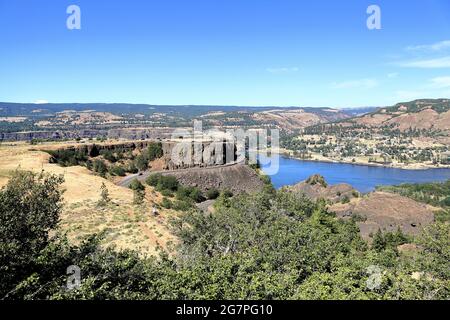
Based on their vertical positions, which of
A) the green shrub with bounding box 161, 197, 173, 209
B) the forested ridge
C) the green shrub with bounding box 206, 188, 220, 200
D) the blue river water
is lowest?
the blue river water

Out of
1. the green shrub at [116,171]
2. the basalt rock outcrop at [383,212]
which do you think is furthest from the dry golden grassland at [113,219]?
the basalt rock outcrop at [383,212]

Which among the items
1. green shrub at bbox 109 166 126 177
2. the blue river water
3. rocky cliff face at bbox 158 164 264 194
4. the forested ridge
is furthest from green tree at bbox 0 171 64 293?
the blue river water

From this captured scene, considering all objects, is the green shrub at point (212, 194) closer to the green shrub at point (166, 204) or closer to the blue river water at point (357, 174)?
the green shrub at point (166, 204)

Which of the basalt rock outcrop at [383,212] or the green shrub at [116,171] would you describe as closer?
the green shrub at [116,171]

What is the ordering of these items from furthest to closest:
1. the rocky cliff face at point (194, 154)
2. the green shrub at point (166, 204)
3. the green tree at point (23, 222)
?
the rocky cliff face at point (194, 154)
the green shrub at point (166, 204)
the green tree at point (23, 222)

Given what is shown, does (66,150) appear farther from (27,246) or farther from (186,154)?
(27,246)

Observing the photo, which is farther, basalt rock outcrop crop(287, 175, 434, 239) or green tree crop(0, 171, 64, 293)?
basalt rock outcrop crop(287, 175, 434, 239)

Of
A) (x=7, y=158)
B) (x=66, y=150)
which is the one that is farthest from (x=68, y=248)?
(x=66, y=150)

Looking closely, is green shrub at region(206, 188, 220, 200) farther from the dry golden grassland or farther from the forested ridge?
the forested ridge

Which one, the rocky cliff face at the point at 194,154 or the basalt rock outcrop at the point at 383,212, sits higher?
the rocky cliff face at the point at 194,154

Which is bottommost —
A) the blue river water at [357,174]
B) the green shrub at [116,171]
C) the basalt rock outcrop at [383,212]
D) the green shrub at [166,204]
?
the blue river water at [357,174]
